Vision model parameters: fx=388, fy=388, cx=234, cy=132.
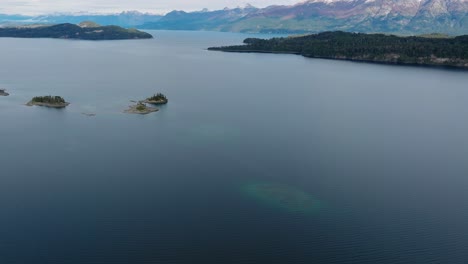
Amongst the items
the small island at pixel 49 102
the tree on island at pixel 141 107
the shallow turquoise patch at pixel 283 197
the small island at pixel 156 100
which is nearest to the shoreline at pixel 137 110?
the tree on island at pixel 141 107

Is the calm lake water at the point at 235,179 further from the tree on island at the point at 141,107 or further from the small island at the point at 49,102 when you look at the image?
the tree on island at the point at 141,107

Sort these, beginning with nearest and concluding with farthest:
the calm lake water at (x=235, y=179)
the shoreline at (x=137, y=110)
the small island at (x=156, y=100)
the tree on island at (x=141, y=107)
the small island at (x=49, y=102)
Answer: the calm lake water at (x=235, y=179), the shoreline at (x=137, y=110), the tree on island at (x=141, y=107), the small island at (x=49, y=102), the small island at (x=156, y=100)

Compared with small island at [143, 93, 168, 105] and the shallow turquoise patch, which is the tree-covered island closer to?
small island at [143, 93, 168, 105]

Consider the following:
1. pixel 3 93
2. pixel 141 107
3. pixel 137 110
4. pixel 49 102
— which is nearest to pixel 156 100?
pixel 141 107

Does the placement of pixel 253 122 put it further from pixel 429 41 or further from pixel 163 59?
pixel 429 41

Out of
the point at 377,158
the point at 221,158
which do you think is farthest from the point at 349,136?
the point at 221,158

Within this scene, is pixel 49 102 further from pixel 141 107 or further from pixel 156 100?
pixel 156 100
